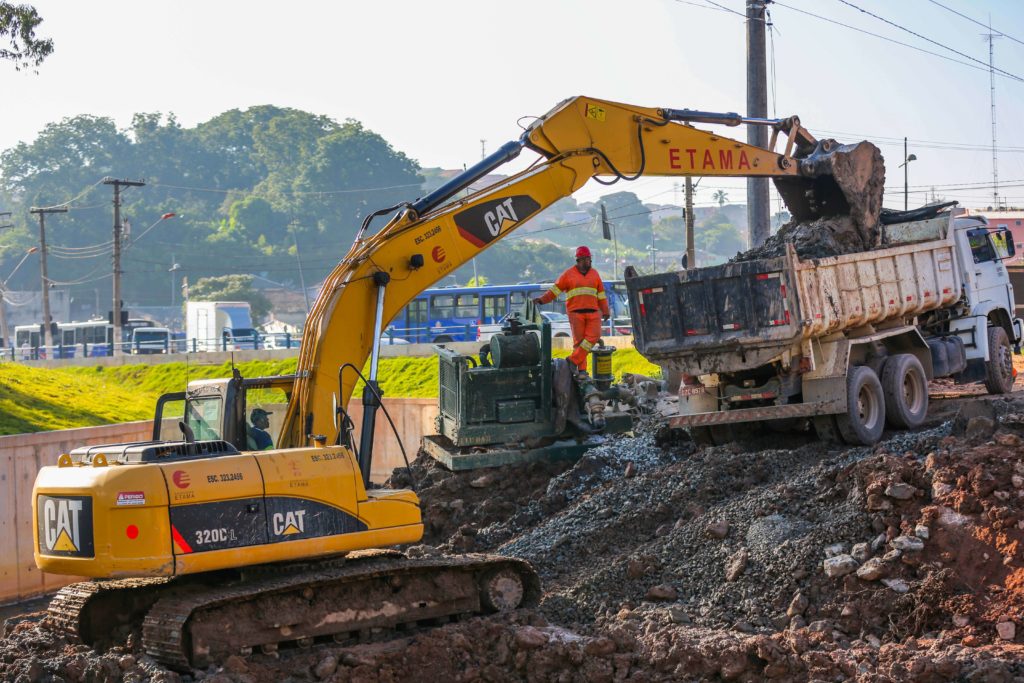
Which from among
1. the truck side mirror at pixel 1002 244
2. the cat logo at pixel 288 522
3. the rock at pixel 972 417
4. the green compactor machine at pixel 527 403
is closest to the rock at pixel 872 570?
the rock at pixel 972 417

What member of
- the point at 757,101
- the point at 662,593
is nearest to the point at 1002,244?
the point at 757,101

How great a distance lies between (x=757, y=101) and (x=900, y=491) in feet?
34.6

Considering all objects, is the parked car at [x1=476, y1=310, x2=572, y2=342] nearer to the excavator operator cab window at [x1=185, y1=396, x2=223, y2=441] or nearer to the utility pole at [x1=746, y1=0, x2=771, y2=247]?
the utility pole at [x1=746, y1=0, x2=771, y2=247]

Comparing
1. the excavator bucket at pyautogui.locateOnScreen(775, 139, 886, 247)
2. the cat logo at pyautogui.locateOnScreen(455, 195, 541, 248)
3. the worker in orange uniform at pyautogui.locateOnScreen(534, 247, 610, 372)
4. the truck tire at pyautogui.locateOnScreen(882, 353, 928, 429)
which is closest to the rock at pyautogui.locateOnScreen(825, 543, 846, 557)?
the truck tire at pyautogui.locateOnScreen(882, 353, 928, 429)

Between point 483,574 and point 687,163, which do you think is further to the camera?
point 687,163

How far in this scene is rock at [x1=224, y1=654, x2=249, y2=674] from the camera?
8.59 meters

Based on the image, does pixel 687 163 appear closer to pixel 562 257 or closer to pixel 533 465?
pixel 533 465

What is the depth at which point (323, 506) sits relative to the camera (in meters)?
9.23

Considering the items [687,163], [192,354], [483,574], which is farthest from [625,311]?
[483,574]

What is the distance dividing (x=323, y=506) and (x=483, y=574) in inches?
63.4

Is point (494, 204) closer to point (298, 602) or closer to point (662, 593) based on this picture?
point (662, 593)

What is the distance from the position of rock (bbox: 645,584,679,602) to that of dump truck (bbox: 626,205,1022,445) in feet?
10.6

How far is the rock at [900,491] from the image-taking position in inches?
400

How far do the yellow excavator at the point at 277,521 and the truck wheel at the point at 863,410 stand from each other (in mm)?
4367
